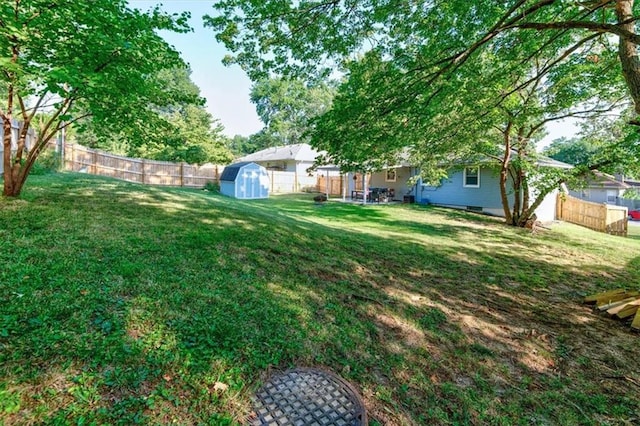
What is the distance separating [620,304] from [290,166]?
26.3m

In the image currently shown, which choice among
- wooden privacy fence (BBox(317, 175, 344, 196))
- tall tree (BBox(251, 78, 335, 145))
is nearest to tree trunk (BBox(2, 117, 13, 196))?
wooden privacy fence (BBox(317, 175, 344, 196))

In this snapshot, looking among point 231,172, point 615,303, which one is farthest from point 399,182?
point 615,303

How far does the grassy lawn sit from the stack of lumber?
18 centimetres

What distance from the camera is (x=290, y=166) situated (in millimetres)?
28938

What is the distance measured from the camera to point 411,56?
219 inches

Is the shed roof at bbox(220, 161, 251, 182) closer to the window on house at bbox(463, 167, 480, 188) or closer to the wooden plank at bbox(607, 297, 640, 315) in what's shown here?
the window on house at bbox(463, 167, 480, 188)

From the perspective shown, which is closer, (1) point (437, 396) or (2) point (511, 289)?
(1) point (437, 396)

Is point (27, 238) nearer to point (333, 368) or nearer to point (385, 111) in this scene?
point (333, 368)

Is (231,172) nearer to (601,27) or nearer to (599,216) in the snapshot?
(601,27)

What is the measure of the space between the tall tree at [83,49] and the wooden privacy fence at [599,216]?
1465 centimetres

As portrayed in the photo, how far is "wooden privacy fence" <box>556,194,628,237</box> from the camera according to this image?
1356 centimetres

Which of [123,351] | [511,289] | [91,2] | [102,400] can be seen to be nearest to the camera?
[102,400]

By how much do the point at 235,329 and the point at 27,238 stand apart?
2595 millimetres

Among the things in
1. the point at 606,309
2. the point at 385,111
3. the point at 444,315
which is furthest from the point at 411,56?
the point at 606,309
